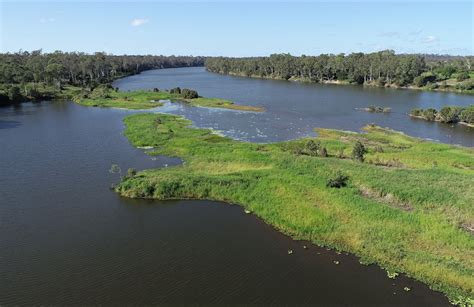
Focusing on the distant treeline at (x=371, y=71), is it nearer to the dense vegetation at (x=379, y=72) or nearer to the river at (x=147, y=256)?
the dense vegetation at (x=379, y=72)

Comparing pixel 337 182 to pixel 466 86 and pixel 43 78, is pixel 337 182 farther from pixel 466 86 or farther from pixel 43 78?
pixel 466 86

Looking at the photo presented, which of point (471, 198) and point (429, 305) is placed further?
point (471, 198)

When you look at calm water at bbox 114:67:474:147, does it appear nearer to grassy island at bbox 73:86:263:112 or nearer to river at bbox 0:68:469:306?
grassy island at bbox 73:86:263:112

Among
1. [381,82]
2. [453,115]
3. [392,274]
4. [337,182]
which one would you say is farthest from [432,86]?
[392,274]

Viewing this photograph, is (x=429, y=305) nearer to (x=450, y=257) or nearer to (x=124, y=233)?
(x=450, y=257)

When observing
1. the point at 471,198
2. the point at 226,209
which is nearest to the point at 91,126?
the point at 226,209

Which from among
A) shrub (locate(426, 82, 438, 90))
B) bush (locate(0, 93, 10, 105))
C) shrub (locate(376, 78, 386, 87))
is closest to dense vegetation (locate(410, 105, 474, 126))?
shrub (locate(426, 82, 438, 90))
